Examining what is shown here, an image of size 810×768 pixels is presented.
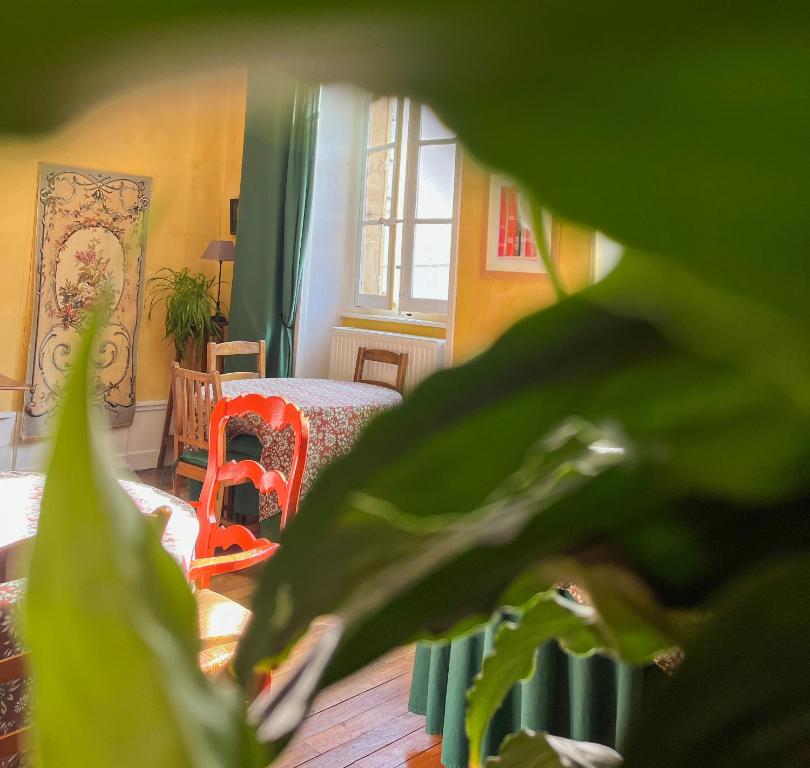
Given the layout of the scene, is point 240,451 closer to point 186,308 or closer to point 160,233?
point 160,233

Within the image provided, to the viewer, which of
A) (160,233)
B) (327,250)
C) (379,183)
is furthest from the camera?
(327,250)

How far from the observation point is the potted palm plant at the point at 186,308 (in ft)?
16.3

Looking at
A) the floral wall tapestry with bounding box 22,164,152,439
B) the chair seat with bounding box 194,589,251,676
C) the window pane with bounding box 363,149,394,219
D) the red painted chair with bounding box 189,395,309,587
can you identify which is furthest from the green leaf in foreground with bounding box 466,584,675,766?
the window pane with bounding box 363,149,394,219

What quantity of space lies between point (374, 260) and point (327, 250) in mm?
316

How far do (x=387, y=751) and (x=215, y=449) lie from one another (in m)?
0.97

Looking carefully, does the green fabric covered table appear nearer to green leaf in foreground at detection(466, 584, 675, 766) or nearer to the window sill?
green leaf in foreground at detection(466, 584, 675, 766)

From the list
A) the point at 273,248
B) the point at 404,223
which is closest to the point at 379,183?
the point at 404,223

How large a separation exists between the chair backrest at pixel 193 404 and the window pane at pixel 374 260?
5.64 ft

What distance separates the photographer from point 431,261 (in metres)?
4.75

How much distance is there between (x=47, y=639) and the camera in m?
0.08

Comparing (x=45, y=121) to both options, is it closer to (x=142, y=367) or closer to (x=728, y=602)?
(x=728, y=602)

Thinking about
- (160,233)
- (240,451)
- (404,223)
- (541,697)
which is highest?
(404,223)

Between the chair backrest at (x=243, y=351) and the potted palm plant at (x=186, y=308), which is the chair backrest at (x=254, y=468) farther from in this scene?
the potted palm plant at (x=186, y=308)

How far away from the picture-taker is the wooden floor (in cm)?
220
